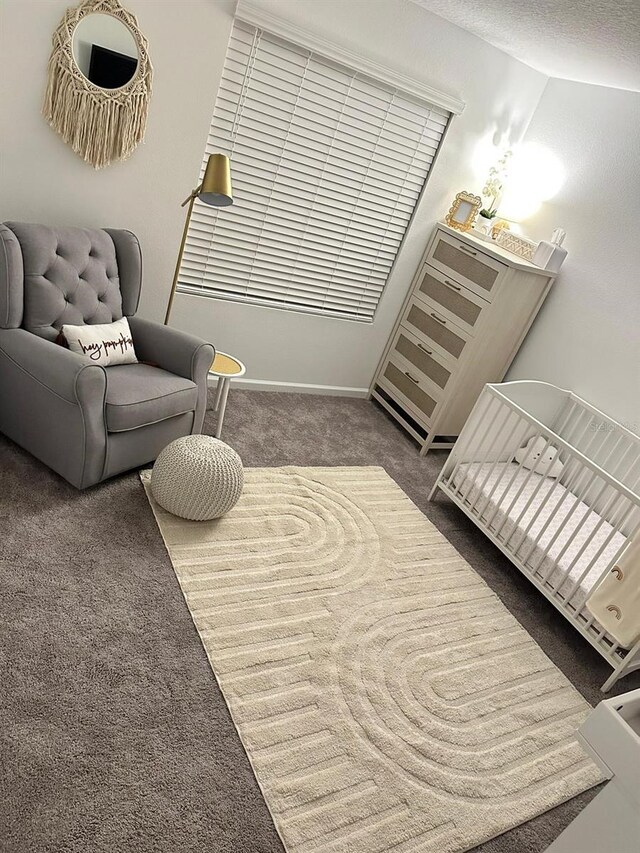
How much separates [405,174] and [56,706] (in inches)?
132

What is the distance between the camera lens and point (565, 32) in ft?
8.48

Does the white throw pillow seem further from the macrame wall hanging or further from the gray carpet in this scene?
the macrame wall hanging

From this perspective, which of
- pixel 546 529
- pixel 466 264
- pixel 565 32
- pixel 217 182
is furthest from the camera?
pixel 466 264

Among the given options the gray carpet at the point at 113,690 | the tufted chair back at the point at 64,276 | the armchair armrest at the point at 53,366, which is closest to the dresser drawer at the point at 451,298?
the gray carpet at the point at 113,690

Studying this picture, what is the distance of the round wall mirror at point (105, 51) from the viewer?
2604mm

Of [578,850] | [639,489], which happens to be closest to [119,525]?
[578,850]

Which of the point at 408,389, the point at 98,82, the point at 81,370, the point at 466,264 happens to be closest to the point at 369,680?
the point at 81,370

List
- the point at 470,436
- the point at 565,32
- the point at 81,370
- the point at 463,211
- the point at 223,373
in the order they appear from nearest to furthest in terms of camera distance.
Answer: the point at 81,370, the point at 565,32, the point at 223,373, the point at 470,436, the point at 463,211

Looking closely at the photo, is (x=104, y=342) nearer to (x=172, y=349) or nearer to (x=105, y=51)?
(x=172, y=349)

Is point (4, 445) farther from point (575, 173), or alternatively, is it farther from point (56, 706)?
point (575, 173)

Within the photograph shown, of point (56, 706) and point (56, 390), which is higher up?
point (56, 390)

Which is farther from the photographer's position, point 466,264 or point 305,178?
point 466,264

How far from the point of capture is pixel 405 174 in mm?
3707

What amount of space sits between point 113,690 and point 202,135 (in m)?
2.61
